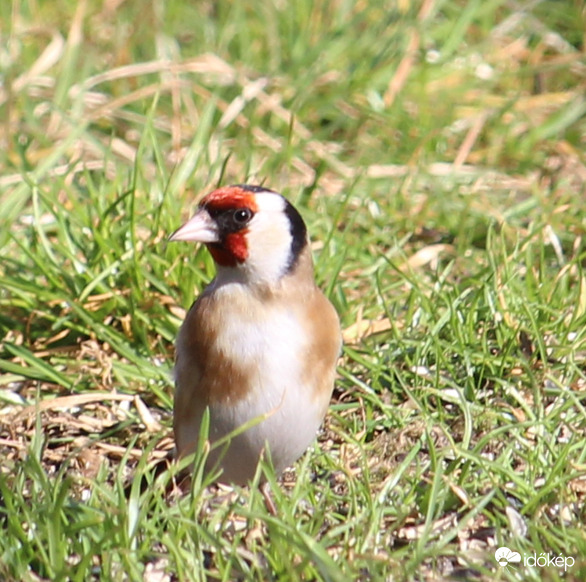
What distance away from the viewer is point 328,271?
13.5ft

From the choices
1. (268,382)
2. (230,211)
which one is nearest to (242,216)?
(230,211)

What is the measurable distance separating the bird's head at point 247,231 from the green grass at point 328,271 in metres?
0.55

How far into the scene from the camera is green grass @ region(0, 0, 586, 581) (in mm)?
2840

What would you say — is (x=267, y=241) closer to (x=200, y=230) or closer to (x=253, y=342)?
(x=200, y=230)

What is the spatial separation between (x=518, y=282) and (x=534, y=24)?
8.25 feet

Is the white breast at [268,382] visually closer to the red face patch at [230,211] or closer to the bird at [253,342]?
the bird at [253,342]

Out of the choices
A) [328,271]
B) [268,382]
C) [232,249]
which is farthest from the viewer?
[328,271]

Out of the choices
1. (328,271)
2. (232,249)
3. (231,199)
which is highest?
(231,199)

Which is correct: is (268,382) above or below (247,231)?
below

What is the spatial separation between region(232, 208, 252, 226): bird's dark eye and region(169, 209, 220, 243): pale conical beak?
0.06 meters

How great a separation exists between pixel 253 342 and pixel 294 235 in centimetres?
33

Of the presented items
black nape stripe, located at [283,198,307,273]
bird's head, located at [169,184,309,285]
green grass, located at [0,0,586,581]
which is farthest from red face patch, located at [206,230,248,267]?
green grass, located at [0,0,586,581]

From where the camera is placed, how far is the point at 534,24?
5.98 meters

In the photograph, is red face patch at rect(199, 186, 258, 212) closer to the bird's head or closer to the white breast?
the bird's head
